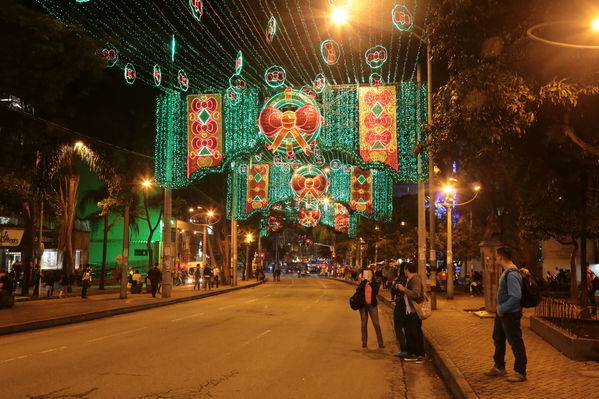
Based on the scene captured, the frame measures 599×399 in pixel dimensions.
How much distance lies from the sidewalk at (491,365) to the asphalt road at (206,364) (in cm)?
51

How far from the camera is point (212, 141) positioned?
24875mm

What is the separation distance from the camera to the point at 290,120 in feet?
78.4

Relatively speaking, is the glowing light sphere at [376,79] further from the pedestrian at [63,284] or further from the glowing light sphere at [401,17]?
A: the pedestrian at [63,284]

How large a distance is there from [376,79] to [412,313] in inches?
539

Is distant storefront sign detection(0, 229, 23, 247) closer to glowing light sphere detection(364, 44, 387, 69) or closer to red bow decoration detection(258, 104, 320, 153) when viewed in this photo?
red bow decoration detection(258, 104, 320, 153)

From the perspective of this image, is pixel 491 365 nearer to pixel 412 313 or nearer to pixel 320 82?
pixel 412 313

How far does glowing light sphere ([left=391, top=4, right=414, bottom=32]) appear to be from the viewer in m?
16.5

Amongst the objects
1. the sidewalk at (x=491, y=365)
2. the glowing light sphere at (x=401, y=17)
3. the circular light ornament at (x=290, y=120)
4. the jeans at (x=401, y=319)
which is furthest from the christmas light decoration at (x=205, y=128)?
the jeans at (x=401, y=319)

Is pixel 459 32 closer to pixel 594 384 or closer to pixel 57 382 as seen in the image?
pixel 594 384

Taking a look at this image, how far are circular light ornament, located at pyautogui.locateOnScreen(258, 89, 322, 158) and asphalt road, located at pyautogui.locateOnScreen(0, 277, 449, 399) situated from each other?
8.53 m

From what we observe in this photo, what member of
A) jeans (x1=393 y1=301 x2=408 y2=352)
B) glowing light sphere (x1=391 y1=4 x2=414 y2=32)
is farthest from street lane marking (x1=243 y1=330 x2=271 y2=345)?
glowing light sphere (x1=391 y1=4 x2=414 y2=32)

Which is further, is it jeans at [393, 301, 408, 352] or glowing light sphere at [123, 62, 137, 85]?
glowing light sphere at [123, 62, 137, 85]

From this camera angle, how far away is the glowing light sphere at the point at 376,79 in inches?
901

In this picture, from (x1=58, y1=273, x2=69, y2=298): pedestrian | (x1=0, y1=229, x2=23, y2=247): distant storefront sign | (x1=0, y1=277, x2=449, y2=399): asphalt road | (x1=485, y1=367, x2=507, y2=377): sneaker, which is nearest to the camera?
(x1=0, y1=277, x2=449, y2=399): asphalt road
